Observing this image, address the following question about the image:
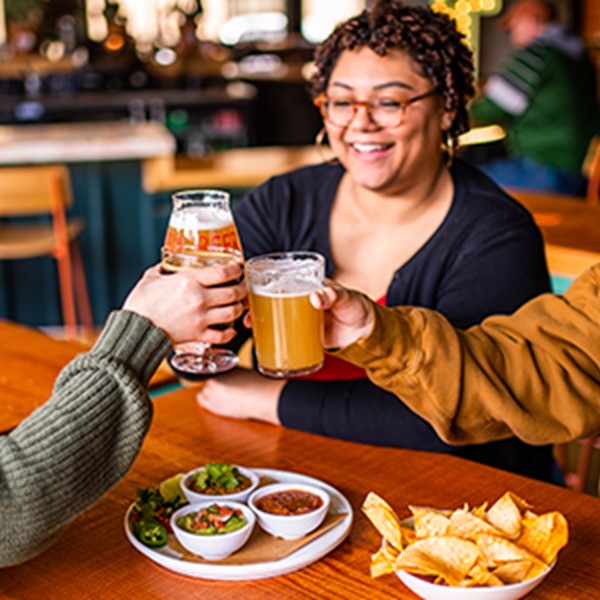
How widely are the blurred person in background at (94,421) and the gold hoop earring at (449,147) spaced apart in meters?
0.96

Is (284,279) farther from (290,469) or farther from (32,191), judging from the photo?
(32,191)

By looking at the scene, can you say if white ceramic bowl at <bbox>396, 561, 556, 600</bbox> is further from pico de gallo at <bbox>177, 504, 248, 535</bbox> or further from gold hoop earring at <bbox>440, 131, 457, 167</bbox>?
gold hoop earring at <bbox>440, 131, 457, 167</bbox>

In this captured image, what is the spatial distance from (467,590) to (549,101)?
14.8 feet

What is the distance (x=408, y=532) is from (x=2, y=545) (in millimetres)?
515

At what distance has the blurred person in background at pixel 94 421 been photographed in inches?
45.3

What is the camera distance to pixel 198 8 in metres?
6.19

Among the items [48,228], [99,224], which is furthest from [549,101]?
[48,228]

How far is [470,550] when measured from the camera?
3.77 ft

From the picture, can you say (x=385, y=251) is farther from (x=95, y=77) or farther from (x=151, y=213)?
(x=95, y=77)

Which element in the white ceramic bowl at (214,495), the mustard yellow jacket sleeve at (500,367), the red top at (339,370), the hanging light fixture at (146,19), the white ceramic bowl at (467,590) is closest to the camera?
the white ceramic bowl at (467,590)

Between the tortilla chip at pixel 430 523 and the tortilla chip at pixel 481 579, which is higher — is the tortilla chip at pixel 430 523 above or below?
above

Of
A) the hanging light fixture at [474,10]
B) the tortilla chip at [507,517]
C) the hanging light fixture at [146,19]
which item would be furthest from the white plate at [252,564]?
the hanging light fixture at [474,10]

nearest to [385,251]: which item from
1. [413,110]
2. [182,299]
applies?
[413,110]

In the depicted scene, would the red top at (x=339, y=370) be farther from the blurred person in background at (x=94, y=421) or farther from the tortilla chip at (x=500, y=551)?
the tortilla chip at (x=500, y=551)
